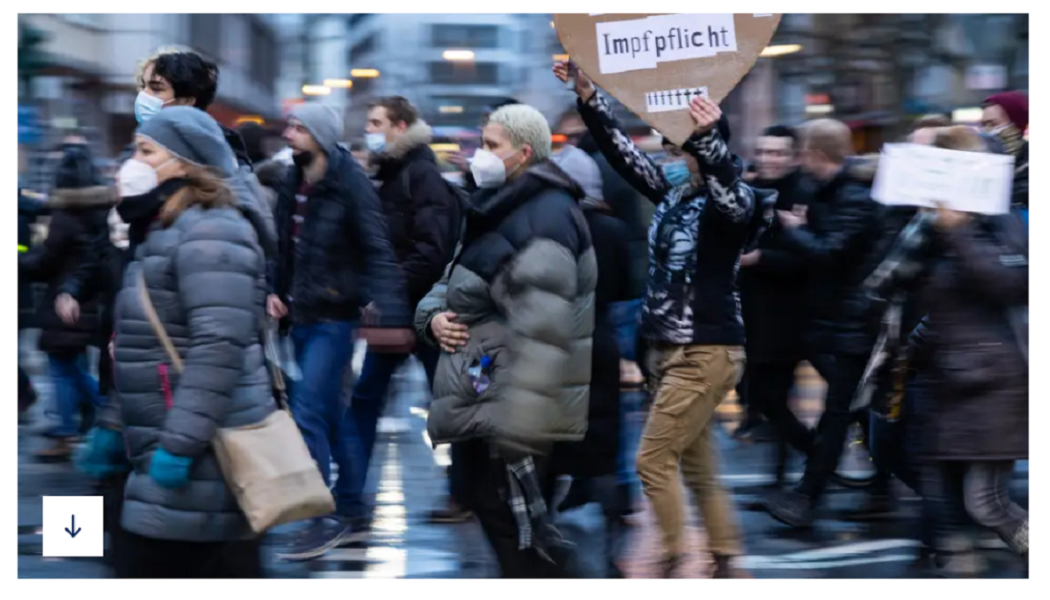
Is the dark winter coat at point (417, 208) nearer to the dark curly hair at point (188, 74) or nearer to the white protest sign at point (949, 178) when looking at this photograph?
the dark curly hair at point (188, 74)

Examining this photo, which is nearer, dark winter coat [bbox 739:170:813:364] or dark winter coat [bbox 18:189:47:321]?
dark winter coat [bbox 739:170:813:364]

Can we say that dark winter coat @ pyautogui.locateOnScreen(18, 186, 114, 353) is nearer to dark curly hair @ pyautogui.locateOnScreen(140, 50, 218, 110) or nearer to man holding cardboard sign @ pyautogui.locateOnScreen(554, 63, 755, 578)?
dark curly hair @ pyautogui.locateOnScreen(140, 50, 218, 110)

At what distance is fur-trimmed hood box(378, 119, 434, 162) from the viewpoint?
23.1 ft

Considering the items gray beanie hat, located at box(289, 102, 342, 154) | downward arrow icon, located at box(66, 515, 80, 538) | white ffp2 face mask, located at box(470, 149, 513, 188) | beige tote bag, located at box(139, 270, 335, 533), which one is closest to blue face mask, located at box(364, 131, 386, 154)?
gray beanie hat, located at box(289, 102, 342, 154)

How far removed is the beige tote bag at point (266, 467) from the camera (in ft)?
14.8

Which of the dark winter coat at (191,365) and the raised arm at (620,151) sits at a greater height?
the raised arm at (620,151)

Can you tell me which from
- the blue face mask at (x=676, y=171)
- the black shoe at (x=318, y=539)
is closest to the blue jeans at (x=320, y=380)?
the black shoe at (x=318, y=539)

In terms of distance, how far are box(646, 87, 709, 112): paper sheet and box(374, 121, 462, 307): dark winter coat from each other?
1.61 metres

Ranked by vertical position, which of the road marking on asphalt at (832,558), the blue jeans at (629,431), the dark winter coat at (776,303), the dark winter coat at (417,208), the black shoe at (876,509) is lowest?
the road marking on asphalt at (832,558)

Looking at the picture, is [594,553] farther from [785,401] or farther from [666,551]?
[785,401]

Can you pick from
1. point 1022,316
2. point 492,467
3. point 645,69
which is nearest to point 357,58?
point 645,69

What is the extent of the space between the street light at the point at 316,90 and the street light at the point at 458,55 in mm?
700

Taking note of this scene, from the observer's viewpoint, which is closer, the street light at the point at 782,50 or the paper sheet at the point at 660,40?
the paper sheet at the point at 660,40

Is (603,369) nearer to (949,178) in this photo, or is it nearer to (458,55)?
(949,178)
